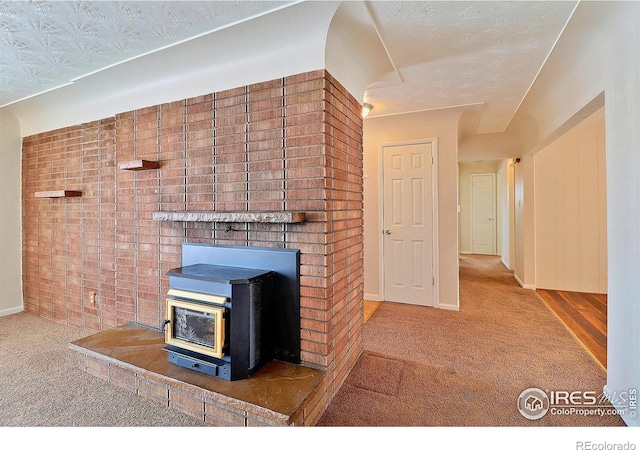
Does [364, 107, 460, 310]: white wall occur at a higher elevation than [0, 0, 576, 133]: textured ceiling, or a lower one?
lower

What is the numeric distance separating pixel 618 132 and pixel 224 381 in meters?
2.62

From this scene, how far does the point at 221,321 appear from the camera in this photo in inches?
67.4

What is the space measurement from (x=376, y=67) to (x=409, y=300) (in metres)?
2.68

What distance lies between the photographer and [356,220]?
91.7 inches

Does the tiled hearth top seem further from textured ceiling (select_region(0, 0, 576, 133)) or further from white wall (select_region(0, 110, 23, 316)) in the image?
white wall (select_region(0, 110, 23, 316))

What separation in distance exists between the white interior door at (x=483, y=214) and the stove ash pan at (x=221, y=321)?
726 centimetres

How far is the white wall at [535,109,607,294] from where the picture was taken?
409 cm

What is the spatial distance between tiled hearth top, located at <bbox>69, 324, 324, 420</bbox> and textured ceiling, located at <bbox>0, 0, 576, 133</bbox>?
2.04 meters

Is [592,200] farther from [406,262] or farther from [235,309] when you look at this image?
[235,309]

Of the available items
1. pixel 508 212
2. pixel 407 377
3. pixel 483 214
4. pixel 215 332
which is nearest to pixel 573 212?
pixel 508 212

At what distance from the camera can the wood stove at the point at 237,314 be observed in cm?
173

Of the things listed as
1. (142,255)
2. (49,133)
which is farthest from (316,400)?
(49,133)

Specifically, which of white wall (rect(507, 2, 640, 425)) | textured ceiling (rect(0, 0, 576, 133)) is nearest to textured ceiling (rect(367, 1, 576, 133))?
textured ceiling (rect(0, 0, 576, 133))

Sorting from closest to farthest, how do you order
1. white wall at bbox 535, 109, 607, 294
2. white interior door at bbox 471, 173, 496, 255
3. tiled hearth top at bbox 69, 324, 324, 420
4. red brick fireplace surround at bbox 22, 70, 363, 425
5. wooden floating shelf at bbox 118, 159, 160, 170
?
tiled hearth top at bbox 69, 324, 324, 420 < red brick fireplace surround at bbox 22, 70, 363, 425 < wooden floating shelf at bbox 118, 159, 160, 170 < white wall at bbox 535, 109, 607, 294 < white interior door at bbox 471, 173, 496, 255
